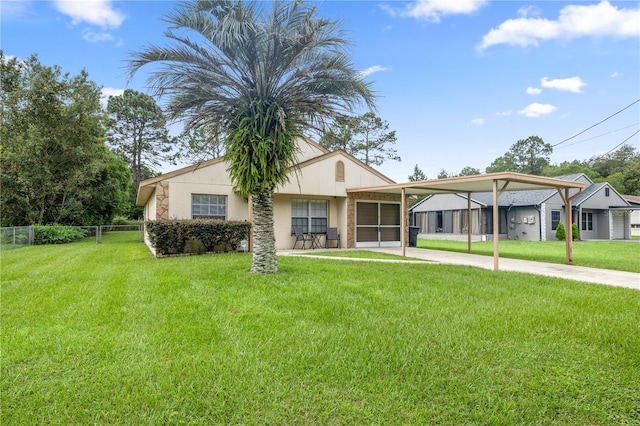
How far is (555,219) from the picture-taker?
69.6 ft

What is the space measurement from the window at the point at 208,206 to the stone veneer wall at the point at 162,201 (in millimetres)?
848

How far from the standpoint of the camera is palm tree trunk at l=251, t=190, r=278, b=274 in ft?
22.8

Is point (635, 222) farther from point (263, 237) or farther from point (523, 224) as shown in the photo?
point (263, 237)

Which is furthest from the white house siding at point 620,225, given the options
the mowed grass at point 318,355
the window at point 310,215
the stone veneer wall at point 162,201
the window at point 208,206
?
the stone veneer wall at point 162,201

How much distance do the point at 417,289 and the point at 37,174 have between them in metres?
19.6

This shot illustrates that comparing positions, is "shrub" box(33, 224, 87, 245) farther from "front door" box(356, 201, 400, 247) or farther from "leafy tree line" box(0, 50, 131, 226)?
"front door" box(356, 201, 400, 247)

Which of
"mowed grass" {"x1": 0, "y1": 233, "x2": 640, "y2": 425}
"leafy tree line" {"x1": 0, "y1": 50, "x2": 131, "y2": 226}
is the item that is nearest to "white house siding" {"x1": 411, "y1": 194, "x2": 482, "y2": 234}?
"mowed grass" {"x1": 0, "y1": 233, "x2": 640, "y2": 425}

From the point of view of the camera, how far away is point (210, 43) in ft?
22.1

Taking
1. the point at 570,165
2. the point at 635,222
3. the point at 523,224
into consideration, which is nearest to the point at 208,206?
the point at 523,224

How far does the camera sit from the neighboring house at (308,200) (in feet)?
37.2

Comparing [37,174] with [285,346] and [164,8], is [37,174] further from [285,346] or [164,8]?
[285,346]

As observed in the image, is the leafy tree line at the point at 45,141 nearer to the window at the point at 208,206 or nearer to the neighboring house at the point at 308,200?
the neighboring house at the point at 308,200

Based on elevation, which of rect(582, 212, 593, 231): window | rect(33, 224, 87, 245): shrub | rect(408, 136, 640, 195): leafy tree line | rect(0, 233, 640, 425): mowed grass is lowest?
rect(0, 233, 640, 425): mowed grass

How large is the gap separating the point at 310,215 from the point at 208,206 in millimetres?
3968
